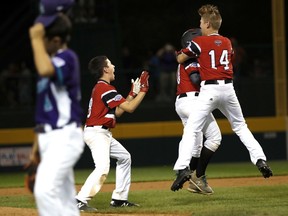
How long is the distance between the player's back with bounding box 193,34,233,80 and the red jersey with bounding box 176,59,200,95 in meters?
0.52

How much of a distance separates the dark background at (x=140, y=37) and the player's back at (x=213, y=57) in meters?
Result: 6.41

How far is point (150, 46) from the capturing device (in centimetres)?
2606

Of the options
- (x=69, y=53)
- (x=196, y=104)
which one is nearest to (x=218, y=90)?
(x=196, y=104)

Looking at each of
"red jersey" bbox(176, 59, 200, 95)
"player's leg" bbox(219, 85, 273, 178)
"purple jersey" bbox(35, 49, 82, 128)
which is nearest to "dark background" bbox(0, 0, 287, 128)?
"red jersey" bbox(176, 59, 200, 95)

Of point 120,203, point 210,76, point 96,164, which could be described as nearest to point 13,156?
point 120,203

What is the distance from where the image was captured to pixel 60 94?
610cm

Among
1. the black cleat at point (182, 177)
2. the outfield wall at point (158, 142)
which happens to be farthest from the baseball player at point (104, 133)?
the outfield wall at point (158, 142)

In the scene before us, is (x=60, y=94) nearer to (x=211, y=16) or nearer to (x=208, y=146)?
(x=211, y=16)

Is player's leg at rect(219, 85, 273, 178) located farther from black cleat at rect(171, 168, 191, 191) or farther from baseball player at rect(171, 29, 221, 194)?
black cleat at rect(171, 168, 191, 191)

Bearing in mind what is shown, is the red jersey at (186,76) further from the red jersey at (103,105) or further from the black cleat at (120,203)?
the black cleat at (120,203)

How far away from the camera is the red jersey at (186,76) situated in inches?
395

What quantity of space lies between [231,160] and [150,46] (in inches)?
336

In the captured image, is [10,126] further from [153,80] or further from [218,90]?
[218,90]

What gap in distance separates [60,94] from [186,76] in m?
4.19
